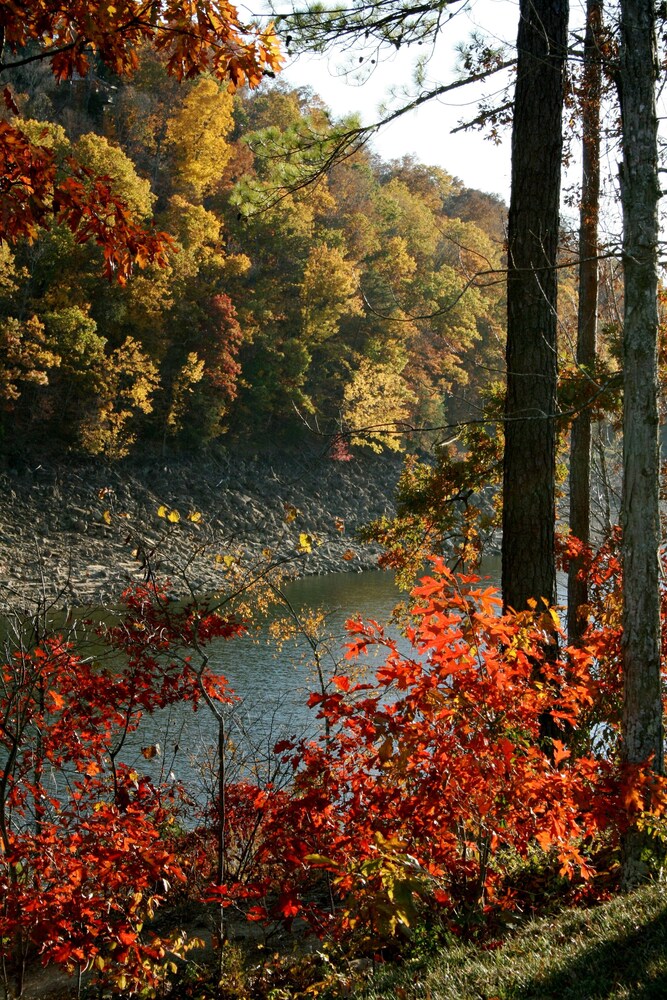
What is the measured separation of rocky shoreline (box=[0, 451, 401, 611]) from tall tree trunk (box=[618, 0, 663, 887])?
13.8 m

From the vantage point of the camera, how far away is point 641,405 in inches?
157

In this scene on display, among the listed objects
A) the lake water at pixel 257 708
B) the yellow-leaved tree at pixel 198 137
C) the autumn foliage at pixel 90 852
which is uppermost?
the yellow-leaved tree at pixel 198 137

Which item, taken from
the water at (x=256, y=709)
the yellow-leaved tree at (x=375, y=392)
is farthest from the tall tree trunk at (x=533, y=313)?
the yellow-leaved tree at (x=375, y=392)

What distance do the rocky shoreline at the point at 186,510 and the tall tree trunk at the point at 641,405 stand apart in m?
13.8

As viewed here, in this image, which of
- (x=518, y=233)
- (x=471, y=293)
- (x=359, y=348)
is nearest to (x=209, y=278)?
(x=359, y=348)

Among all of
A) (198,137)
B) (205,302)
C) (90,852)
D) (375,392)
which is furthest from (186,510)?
(90,852)

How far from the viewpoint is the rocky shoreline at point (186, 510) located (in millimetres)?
21156

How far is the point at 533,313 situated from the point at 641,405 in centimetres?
149

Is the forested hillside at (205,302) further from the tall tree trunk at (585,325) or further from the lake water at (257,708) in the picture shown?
the tall tree trunk at (585,325)

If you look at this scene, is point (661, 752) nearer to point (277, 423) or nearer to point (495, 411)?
point (495, 411)

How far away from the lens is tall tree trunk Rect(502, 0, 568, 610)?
17.2ft

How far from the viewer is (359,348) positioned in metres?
36.0

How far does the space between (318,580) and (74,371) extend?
8970 mm

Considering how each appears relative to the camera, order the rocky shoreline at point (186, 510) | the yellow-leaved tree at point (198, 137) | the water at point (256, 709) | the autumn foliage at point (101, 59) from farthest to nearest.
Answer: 1. the yellow-leaved tree at point (198, 137)
2. the rocky shoreline at point (186, 510)
3. the water at point (256, 709)
4. the autumn foliage at point (101, 59)
